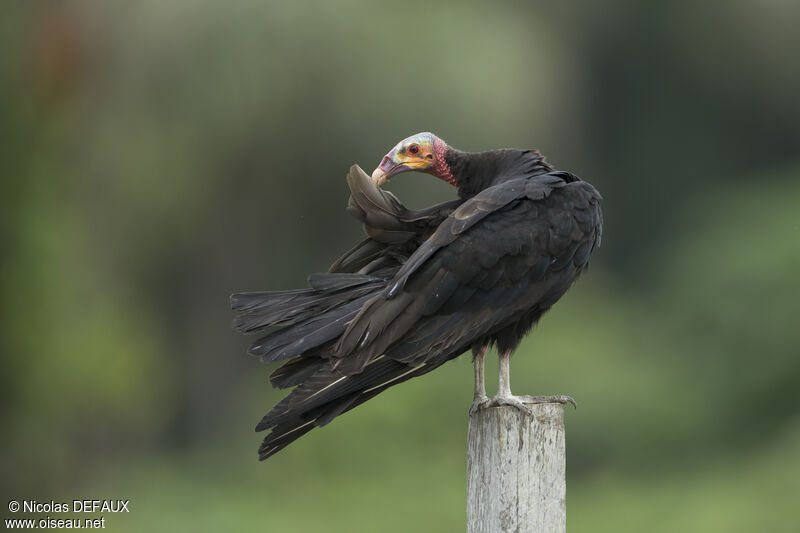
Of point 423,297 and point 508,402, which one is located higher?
point 423,297

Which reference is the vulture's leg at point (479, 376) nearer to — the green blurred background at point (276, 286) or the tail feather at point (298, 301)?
the tail feather at point (298, 301)

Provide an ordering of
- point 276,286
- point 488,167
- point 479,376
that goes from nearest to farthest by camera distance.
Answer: point 479,376 < point 488,167 < point 276,286

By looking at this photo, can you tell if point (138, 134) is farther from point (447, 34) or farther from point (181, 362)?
point (447, 34)

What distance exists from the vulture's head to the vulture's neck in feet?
0.14

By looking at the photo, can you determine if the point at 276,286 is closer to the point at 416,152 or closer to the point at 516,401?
the point at 416,152

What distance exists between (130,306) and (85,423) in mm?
1354

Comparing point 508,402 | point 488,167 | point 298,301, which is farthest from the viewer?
point 488,167

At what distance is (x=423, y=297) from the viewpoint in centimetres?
367

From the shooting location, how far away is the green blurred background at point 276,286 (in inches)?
345

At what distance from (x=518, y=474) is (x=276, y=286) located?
25.7 feet

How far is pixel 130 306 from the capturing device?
10.4 meters

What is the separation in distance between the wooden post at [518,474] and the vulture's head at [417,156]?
121 centimetres

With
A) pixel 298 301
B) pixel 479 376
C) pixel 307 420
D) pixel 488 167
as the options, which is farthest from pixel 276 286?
pixel 307 420

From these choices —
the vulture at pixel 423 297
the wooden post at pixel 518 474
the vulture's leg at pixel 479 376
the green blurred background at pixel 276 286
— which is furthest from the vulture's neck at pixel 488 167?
the green blurred background at pixel 276 286
